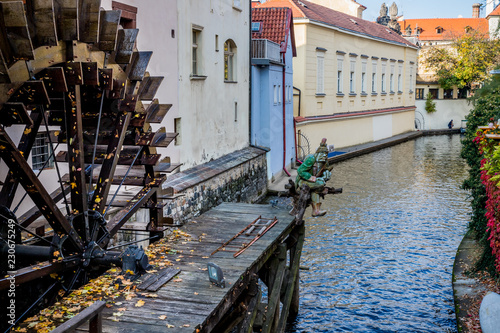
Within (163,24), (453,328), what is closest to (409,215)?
(453,328)

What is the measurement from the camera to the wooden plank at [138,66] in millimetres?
8695

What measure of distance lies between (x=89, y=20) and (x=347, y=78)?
28.4 m

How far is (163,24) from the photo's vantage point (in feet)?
46.2

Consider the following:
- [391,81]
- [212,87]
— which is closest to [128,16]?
[212,87]

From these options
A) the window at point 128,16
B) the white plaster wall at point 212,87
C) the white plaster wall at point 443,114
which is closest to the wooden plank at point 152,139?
the window at point 128,16

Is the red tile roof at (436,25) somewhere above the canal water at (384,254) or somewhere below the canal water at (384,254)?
above

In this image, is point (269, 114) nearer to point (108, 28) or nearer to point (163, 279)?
point (108, 28)

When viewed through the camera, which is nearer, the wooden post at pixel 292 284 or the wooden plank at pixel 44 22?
the wooden plank at pixel 44 22

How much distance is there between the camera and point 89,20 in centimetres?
734

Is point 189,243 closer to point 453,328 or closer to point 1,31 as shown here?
point 1,31

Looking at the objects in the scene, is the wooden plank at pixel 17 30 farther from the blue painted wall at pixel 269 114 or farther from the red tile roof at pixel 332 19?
the red tile roof at pixel 332 19

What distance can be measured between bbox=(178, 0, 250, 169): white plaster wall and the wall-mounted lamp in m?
8.60

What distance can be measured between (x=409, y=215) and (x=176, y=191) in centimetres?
861

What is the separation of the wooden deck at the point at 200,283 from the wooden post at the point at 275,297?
203 mm
